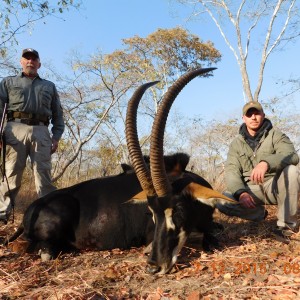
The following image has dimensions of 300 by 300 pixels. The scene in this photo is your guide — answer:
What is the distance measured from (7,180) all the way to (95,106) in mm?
21650

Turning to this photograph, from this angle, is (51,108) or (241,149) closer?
(241,149)

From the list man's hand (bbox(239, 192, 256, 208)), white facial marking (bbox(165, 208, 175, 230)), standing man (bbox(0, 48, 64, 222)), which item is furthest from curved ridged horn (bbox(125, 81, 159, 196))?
standing man (bbox(0, 48, 64, 222))

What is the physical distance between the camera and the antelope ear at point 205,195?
11.6ft

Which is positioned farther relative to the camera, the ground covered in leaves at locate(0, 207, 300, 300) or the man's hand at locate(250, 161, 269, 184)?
the man's hand at locate(250, 161, 269, 184)

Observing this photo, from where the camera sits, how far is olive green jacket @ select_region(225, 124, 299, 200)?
4.40 metres

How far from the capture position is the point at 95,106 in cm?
2675

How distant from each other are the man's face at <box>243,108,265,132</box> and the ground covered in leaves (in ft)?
4.64

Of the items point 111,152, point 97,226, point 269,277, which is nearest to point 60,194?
point 97,226

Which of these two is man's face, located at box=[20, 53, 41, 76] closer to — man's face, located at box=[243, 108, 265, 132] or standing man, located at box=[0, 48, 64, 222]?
standing man, located at box=[0, 48, 64, 222]

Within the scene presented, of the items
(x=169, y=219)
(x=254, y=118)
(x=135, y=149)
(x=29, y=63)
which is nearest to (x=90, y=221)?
(x=135, y=149)

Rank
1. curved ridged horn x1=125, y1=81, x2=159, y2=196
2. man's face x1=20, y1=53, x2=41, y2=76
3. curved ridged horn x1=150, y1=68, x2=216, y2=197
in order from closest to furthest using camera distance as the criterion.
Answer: curved ridged horn x1=150, y1=68, x2=216, y2=197 < curved ridged horn x1=125, y1=81, x2=159, y2=196 < man's face x1=20, y1=53, x2=41, y2=76

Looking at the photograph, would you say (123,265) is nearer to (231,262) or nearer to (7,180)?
(231,262)

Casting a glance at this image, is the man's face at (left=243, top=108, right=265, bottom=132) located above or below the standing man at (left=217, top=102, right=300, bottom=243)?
above

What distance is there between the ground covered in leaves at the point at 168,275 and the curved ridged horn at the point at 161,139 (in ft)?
2.60
